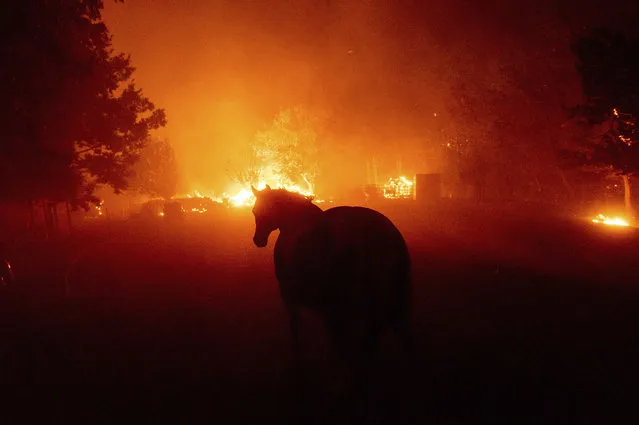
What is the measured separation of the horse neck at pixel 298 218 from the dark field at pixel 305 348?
195cm

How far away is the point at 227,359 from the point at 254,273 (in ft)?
21.0

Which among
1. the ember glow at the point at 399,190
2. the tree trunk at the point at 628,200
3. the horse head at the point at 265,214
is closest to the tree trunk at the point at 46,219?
the horse head at the point at 265,214

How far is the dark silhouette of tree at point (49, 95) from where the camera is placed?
16.6 metres

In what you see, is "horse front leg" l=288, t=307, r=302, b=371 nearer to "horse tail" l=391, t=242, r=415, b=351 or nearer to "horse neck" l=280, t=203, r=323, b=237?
"horse neck" l=280, t=203, r=323, b=237

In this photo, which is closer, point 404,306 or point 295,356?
point 404,306

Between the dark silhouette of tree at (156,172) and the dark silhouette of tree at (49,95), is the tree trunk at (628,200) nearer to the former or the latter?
the dark silhouette of tree at (49,95)

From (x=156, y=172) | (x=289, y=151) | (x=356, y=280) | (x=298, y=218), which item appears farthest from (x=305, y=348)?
(x=156, y=172)

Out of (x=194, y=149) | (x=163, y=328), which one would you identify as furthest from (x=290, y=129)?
(x=194, y=149)

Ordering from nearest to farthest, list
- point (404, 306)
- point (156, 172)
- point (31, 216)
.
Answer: point (404, 306) < point (31, 216) < point (156, 172)

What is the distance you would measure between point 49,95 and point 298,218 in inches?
681

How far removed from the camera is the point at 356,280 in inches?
203

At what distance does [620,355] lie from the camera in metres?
5.98

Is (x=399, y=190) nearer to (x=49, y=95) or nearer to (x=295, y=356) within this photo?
(x=49, y=95)

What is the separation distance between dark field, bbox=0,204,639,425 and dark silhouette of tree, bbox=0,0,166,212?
7439 millimetres
